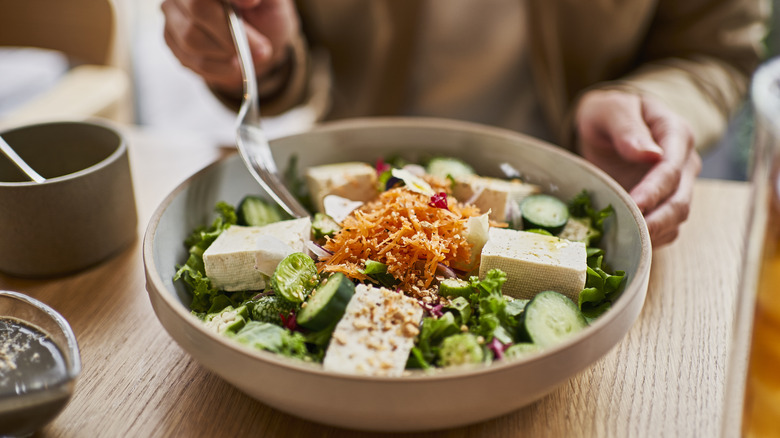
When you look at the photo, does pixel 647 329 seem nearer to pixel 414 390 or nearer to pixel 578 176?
pixel 578 176

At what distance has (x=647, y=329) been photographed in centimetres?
142

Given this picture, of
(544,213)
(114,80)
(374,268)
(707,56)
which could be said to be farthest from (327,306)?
(114,80)

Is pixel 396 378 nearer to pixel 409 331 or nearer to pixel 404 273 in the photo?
pixel 409 331

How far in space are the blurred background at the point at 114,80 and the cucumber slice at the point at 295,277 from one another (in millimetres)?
1278

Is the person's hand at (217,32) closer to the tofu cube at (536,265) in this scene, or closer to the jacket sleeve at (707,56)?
the tofu cube at (536,265)

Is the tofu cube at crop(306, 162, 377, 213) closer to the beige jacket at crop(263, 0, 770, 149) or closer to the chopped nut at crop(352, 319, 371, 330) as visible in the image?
the chopped nut at crop(352, 319, 371, 330)

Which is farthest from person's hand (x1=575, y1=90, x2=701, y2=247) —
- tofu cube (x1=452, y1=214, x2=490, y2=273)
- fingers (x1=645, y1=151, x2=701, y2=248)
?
tofu cube (x1=452, y1=214, x2=490, y2=273)

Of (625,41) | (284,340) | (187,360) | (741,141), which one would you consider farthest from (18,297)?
(741,141)

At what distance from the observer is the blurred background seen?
9.46 feet

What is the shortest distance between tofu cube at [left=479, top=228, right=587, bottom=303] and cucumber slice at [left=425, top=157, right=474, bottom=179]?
423mm

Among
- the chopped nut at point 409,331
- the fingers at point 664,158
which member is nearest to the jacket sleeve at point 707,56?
the fingers at point 664,158

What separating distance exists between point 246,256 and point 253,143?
484 mm

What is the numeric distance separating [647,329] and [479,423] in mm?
540

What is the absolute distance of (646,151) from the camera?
5.31 ft
